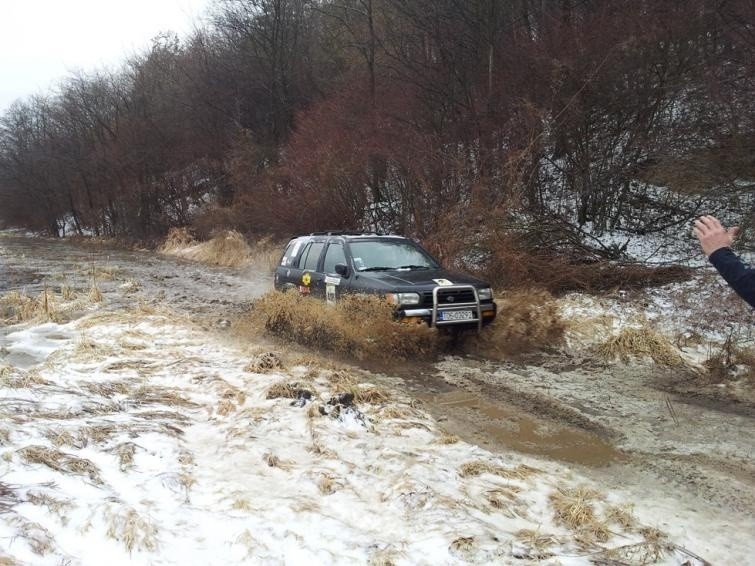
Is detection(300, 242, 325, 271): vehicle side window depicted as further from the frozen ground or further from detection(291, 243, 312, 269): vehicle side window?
the frozen ground

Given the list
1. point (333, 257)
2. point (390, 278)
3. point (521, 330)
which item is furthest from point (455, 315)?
point (333, 257)

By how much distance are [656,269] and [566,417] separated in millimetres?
6257

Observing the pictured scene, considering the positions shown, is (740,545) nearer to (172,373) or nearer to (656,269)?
(172,373)

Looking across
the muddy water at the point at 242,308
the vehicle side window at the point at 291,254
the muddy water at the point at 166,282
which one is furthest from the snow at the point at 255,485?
the muddy water at the point at 166,282

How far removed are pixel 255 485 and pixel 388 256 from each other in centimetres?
549

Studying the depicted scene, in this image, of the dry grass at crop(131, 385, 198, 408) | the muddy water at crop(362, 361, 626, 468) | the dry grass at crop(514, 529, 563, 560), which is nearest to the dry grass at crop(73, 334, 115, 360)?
the dry grass at crop(131, 385, 198, 408)

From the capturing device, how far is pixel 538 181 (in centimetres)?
1349

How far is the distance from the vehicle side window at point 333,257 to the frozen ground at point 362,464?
83.8 inches

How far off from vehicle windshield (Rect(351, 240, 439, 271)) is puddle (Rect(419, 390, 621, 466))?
2899 millimetres

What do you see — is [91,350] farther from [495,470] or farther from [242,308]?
[495,470]

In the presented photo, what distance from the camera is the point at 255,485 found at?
12.5ft

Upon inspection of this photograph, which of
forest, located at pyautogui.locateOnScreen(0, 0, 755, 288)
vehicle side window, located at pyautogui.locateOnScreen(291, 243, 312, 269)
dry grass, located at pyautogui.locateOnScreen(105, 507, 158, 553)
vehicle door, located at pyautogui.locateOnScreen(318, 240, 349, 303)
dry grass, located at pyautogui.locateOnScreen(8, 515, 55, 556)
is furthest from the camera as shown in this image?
forest, located at pyautogui.locateOnScreen(0, 0, 755, 288)

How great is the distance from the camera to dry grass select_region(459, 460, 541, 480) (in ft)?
13.6

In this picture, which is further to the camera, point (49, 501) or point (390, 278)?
point (390, 278)
